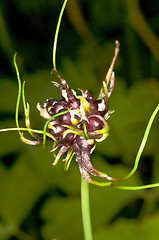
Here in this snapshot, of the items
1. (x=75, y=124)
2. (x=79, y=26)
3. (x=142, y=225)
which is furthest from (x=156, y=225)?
A: (x=79, y=26)

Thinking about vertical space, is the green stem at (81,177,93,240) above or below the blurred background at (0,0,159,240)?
above

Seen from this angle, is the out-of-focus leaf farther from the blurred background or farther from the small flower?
the small flower

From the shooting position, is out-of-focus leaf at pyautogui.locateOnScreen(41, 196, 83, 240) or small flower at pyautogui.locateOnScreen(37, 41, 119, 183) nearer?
small flower at pyautogui.locateOnScreen(37, 41, 119, 183)

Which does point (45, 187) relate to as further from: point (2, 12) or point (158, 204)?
point (2, 12)

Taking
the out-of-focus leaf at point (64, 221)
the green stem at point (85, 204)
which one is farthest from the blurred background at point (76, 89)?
the green stem at point (85, 204)

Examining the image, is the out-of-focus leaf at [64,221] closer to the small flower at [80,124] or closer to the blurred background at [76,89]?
the blurred background at [76,89]

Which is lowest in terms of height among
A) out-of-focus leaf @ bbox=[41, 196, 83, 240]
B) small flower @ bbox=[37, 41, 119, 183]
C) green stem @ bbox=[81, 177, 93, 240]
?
out-of-focus leaf @ bbox=[41, 196, 83, 240]

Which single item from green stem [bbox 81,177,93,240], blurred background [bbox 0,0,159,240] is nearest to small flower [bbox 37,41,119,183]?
green stem [bbox 81,177,93,240]
